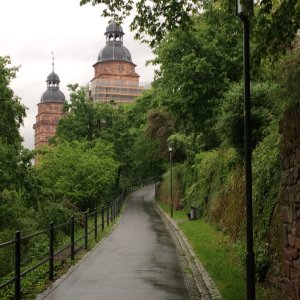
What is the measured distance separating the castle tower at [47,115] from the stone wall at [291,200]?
112 metres

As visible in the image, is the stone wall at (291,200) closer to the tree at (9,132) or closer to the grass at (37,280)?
the grass at (37,280)

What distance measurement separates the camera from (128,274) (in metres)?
11.4

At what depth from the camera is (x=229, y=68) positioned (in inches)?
945

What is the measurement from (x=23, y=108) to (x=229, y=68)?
1042cm

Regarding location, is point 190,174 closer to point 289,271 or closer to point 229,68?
point 229,68

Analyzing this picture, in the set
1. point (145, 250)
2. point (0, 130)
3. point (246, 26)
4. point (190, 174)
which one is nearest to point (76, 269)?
point (145, 250)

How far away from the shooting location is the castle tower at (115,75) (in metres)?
101

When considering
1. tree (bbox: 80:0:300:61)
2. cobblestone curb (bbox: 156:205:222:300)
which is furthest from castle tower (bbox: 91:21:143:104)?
tree (bbox: 80:0:300:61)

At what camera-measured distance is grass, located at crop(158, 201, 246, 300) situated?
926 cm

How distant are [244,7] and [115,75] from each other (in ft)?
316

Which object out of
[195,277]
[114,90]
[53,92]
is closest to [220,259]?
[195,277]

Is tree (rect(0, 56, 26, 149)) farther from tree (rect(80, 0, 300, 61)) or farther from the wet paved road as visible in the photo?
tree (rect(80, 0, 300, 61))

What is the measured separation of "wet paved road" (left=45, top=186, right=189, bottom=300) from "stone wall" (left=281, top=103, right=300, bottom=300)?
2.45 metres

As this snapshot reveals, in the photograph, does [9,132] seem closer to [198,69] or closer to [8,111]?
[8,111]
